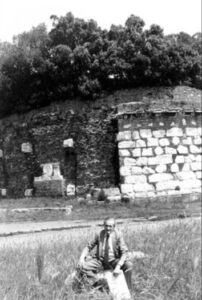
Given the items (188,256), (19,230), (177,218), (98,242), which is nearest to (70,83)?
(177,218)

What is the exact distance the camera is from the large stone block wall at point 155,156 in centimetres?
2303

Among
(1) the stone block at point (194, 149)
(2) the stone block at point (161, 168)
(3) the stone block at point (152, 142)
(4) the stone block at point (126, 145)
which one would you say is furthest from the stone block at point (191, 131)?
(4) the stone block at point (126, 145)

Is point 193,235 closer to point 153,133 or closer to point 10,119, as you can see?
point 153,133

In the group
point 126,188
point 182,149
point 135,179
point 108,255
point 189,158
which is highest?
point 182,149

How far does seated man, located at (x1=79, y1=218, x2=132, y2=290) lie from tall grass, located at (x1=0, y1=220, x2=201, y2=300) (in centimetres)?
48

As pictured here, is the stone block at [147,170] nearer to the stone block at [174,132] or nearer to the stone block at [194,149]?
the stone block at [174,132]

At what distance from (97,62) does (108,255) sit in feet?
51.0

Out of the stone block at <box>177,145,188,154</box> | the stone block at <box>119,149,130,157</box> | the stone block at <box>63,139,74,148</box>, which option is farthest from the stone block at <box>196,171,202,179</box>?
the stone block at <box>63,139,74,148</box>

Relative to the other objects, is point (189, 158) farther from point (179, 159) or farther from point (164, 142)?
point (164, 142)

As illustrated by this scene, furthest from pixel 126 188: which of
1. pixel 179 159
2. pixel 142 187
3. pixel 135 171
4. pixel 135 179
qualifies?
pixel 179 159

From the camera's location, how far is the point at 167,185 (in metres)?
23.3

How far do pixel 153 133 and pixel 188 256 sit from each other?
11401 millimetres

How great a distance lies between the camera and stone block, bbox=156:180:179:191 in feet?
76.0

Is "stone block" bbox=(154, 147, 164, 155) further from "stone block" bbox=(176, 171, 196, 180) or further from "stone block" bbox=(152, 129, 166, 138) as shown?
"stone block" bbox=(176, 171, 196, 180)
